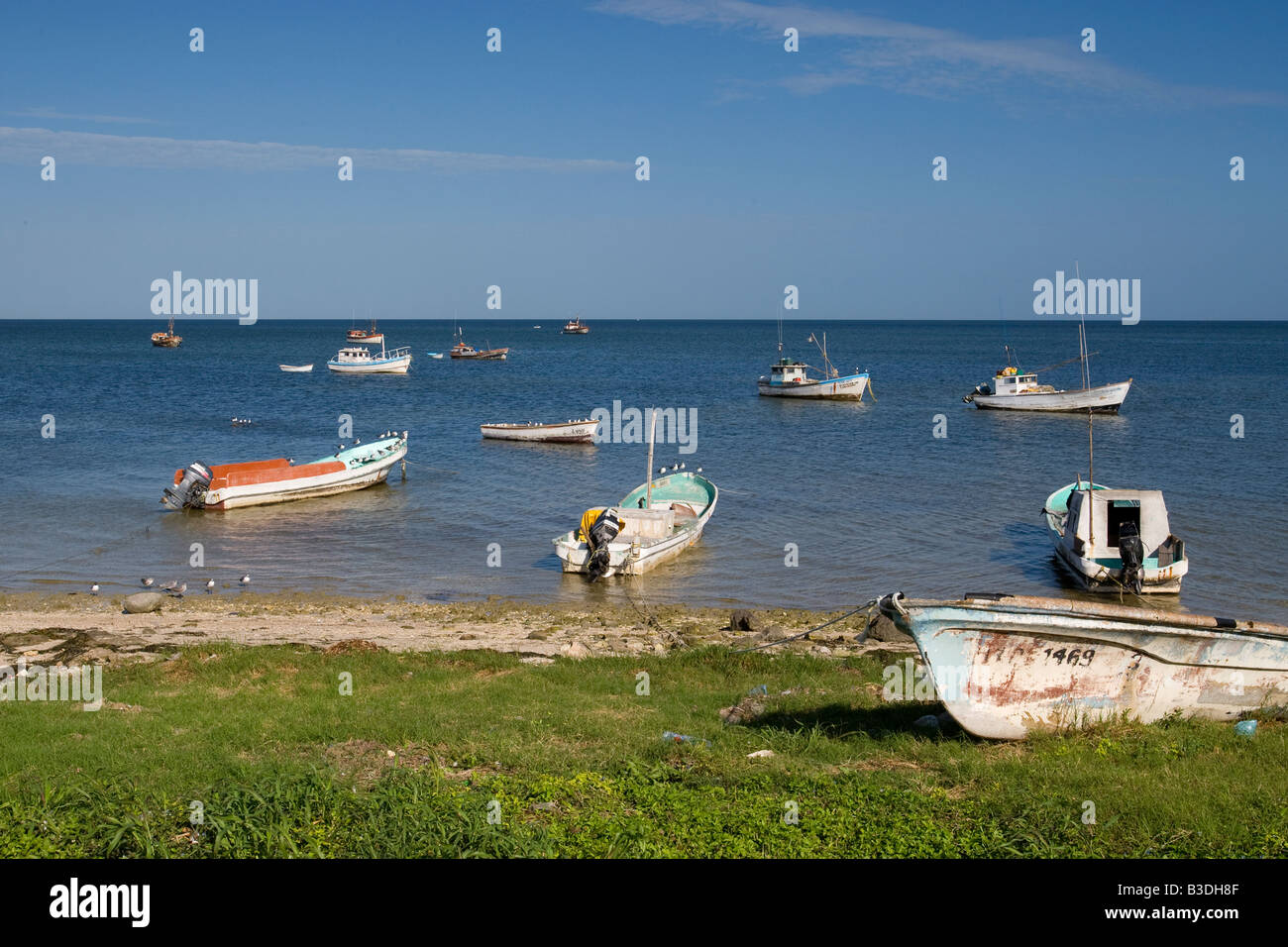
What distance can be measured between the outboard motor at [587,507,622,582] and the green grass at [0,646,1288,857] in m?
11.0

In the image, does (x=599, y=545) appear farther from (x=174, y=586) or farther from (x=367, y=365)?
(x=367, y=365)

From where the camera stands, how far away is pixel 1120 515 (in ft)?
80.1

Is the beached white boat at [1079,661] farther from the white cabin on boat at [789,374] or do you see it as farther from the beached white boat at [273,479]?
the white cabin on boat at [789,374]

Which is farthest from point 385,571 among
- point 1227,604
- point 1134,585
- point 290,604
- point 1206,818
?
point 1206,818

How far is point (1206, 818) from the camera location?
820cm

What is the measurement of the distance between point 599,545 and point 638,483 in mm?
13606

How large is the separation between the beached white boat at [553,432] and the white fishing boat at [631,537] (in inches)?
722

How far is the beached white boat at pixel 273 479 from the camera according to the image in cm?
3244

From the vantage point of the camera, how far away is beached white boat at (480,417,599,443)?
156ft

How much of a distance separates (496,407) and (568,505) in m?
34.1

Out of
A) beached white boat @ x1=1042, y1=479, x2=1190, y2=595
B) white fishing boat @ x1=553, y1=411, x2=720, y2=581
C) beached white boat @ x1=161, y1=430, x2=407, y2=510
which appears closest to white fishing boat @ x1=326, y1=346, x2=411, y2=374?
beached white boat @ x1=161, y1=430, x2=407, y2=510

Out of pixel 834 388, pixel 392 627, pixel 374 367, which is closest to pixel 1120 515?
pixel 392 627

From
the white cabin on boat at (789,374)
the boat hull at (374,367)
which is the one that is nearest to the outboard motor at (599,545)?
the white cabin on boat at (789,374)
